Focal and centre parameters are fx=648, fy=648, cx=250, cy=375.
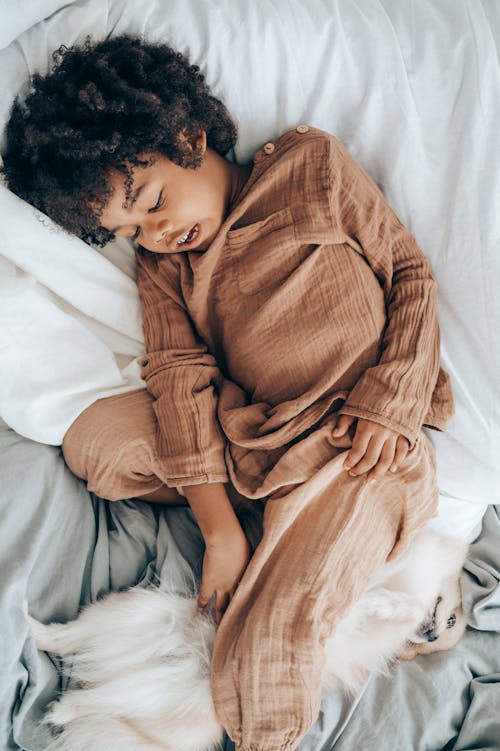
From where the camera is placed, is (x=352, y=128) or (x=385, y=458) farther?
(x=352, y=128)

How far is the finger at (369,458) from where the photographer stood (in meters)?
0.93

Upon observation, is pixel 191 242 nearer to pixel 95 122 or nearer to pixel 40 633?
pixel 95 122

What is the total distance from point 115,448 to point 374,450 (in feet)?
1.33

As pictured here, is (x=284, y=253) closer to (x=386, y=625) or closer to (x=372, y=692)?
(x=386, y=625)

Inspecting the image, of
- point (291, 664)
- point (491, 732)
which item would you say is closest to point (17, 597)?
point (291, 664)

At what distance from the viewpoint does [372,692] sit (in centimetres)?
104

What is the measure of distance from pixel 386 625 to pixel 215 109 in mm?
843

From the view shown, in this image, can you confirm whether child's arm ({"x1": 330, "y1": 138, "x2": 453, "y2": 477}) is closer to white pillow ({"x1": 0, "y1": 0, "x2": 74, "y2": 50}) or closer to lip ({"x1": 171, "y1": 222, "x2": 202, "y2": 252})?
lip ({"x1": 171, "y1": 222, "x2": 202, "y2": 252})

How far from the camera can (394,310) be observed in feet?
3.27

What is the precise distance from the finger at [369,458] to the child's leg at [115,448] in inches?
12.6

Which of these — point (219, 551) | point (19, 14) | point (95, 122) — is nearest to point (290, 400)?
point (219, 551)

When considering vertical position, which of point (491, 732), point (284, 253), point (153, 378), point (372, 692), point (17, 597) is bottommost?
point (491, 732)

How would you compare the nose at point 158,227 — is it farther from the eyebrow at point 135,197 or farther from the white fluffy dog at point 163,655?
the white fluffy dog at point 163,655

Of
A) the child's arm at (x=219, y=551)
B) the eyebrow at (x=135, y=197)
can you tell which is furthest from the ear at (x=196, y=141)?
the child's arm at (x=219, y=551)
